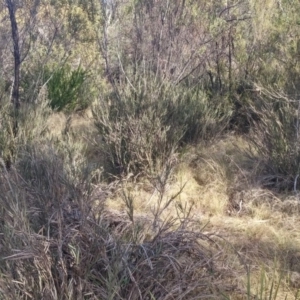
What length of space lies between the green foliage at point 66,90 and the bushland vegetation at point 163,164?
0.09ft

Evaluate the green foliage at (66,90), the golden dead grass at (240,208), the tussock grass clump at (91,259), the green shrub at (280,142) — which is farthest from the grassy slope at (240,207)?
the green foliage at (66,90)

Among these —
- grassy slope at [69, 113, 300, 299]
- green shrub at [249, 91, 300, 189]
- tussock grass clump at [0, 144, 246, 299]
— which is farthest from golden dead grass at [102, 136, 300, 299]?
tussock grass clump at [0, 144, 246, 299]

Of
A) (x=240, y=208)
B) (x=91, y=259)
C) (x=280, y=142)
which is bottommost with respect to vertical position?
(x=240, y=208)

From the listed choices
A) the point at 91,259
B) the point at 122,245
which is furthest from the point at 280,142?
the point at 91,259

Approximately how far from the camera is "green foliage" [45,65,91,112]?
880 centimetres

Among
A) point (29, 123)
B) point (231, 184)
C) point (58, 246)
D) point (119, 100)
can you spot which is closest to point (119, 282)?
point (58, 246)

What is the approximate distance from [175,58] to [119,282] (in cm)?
478

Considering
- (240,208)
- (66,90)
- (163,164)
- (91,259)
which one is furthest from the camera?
(66,90)

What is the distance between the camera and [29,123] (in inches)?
235

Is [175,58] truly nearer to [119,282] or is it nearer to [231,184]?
[231,184]

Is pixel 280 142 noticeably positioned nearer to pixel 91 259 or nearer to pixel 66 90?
pixel 91 259

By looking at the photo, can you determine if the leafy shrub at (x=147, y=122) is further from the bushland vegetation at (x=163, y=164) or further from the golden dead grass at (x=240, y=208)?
the golden dead grass at (x=240, y=208)

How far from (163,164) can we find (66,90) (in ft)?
13.8

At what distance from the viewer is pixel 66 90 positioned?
905cm
